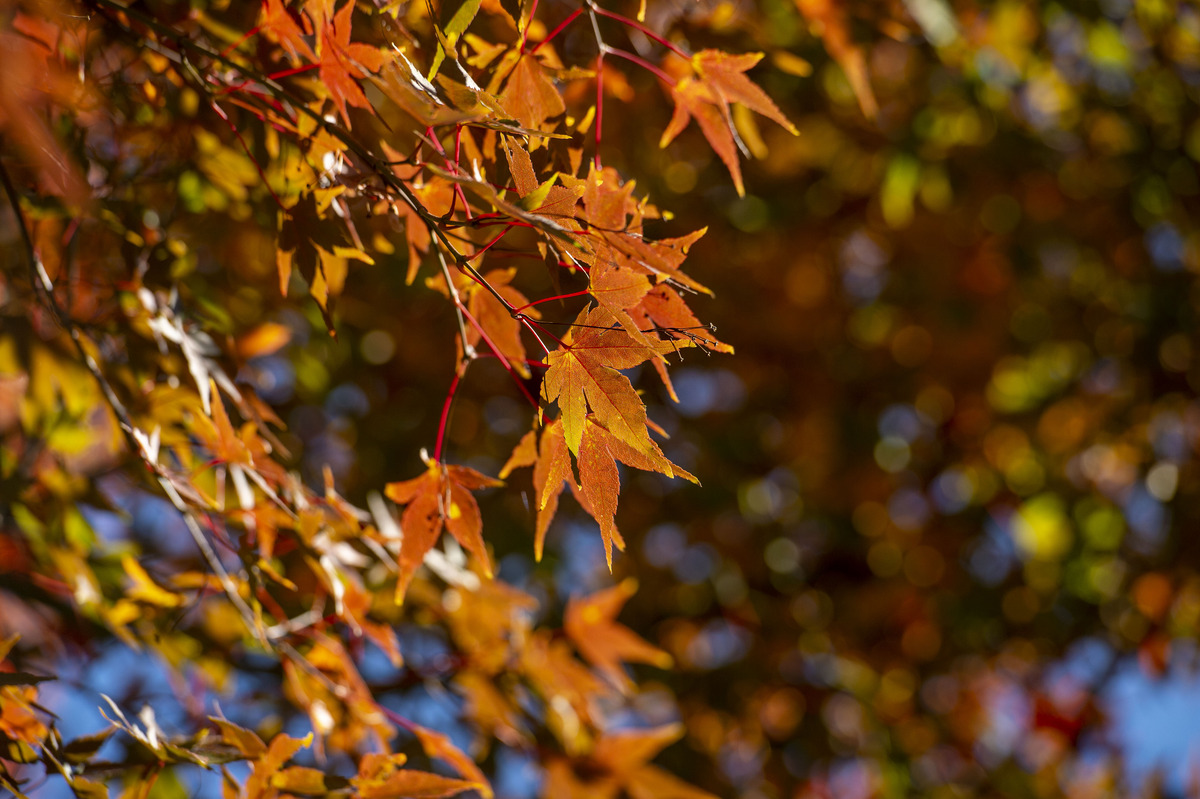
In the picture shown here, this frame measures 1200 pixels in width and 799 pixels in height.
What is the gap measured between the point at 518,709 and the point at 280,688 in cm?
41

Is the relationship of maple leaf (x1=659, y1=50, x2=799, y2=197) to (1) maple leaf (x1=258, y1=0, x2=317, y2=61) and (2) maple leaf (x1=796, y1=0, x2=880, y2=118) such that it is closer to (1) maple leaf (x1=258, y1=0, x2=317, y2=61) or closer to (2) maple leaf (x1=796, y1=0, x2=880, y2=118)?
(1) maple leaf (x1=258, y1=0, x2=317, y2=61)

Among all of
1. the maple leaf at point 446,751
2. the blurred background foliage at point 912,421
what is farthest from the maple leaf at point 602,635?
the blurred background foliage at point 912,421

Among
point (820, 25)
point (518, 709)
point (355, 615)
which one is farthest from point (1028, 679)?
point (355, 615)

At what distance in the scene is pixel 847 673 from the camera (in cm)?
229

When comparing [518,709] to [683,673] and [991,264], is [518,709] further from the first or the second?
[991,264]

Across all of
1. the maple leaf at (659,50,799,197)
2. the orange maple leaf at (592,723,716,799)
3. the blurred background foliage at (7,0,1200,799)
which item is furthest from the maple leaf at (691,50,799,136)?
the blurred background foliage at (7,0,1200,799)

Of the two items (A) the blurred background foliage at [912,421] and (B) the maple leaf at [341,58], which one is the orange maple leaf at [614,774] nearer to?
(A) the blurred background foliage at [912,421]

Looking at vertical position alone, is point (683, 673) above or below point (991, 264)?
below

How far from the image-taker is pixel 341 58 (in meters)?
0.64

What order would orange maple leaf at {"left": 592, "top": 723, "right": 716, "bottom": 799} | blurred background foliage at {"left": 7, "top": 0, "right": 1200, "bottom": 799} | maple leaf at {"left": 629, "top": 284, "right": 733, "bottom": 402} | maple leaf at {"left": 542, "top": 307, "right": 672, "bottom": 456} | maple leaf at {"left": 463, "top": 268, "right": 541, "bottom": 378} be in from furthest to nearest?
blurred background foliage at {"left": 7, "top": 0, "right": 1200, "bottom": 799} < orange maple leaf at {"left": 592, "top": 723, "right": 716, "bottom": 799} < maple leaf at {"left": 463, "top": 268, "right": 541, "bottom": 378} < maple leaf at {"left": 629, "top": 284, "right": 733, "bottom": 402} < maple leaf at {"left": 542, "top": 307, "right": 672, "bottom": 456}

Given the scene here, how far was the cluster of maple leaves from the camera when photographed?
572 millimetres

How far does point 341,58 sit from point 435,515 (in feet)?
1.21

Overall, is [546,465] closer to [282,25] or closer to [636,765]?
[282,25]

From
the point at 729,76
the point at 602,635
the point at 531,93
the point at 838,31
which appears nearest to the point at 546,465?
the point at 531,93
